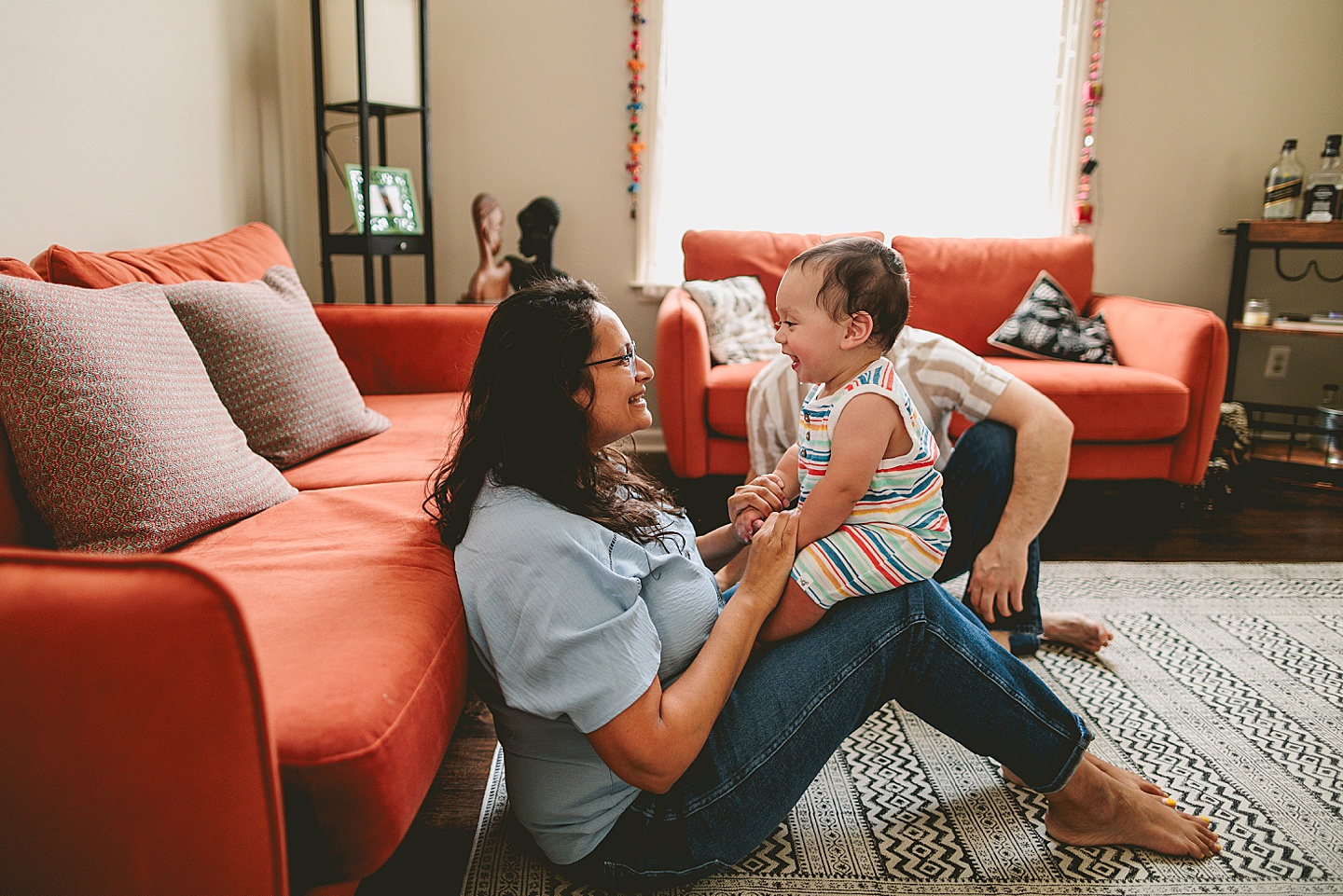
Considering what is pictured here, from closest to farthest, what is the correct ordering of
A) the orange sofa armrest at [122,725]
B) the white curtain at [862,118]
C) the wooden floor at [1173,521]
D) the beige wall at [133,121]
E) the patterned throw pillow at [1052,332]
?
1. the orange sofa armrest at [122,725]
2. the beige wall at [133,121]
3. the wooden floor at [1173,521]
4. the patterned throw pillow at [1052,332]
5. the white curtain at [862,118]

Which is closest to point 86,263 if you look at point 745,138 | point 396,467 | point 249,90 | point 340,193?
point 396,467

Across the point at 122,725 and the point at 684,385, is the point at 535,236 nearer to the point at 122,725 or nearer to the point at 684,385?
the point at 684,385

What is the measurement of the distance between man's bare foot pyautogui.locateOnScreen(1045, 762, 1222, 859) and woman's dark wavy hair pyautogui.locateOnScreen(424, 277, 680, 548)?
2.32 ft

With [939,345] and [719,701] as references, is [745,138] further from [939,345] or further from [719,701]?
[719,701]

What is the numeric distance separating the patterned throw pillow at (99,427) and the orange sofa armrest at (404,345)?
1.07m

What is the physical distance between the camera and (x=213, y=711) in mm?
612

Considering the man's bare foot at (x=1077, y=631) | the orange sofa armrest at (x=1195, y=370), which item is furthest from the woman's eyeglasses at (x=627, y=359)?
the orange sofa armrest at (x=1195, y=370)

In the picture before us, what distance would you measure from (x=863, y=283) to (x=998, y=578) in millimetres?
600

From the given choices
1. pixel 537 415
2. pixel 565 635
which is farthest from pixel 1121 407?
pixel 565 635

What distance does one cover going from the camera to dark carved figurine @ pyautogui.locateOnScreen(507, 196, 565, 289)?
10.4 feet

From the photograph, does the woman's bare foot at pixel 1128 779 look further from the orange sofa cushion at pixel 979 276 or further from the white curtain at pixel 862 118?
the white curtain at pixel 862 118

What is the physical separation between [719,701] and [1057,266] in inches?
113

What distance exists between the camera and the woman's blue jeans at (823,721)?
1015 mm

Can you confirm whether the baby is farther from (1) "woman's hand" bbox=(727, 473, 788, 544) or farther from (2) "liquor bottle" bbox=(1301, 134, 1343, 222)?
(2) "liquor bottle" bbox=(1301, 134, 1343, 222)
